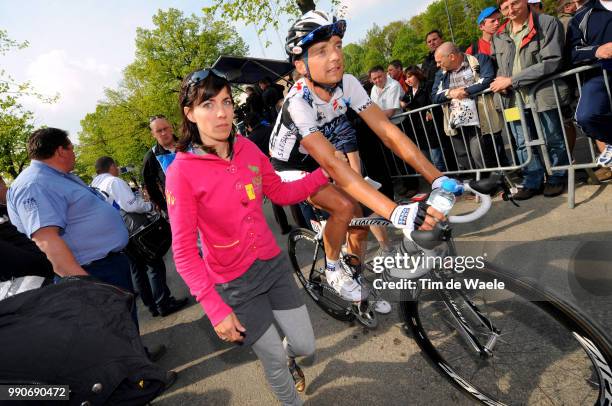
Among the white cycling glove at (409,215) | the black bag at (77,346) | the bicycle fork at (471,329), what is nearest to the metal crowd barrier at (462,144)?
the bicycle fork at (471,329)

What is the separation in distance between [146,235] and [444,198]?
3.75 m

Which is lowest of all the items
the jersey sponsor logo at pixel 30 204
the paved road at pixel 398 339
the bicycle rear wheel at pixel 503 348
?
the paved road at pixel 398 339

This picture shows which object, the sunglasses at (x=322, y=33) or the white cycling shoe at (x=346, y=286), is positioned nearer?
the sunglasses at (x=322, y=33)

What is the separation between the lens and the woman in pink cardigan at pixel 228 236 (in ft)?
6.08

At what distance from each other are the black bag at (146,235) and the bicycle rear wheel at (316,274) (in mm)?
1703

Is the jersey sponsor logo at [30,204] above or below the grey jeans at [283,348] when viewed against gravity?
above

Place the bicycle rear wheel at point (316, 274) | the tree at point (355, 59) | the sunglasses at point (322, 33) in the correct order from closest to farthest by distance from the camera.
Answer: the sunglasses at point (322, 33) → the bicycle rear wheel at point (316, 274) → the tree at point (355, 59)

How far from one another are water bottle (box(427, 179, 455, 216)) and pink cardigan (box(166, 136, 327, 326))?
1.10 meters

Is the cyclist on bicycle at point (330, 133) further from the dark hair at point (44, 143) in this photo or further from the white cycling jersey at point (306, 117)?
the dark hair at point (44, 143)

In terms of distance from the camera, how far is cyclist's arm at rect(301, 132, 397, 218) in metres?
1.94

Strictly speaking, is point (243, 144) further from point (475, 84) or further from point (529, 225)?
point (475, 84)

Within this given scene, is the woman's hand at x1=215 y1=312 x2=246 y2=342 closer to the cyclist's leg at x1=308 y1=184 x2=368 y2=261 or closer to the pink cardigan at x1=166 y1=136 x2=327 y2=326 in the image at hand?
the pink cardigan at x1=166 y1=136 x2=327 y2=326

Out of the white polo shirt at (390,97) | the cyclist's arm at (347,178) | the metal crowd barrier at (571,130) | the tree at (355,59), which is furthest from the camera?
the tree at (355,59)

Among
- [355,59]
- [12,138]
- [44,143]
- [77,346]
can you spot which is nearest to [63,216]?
[44,143]
